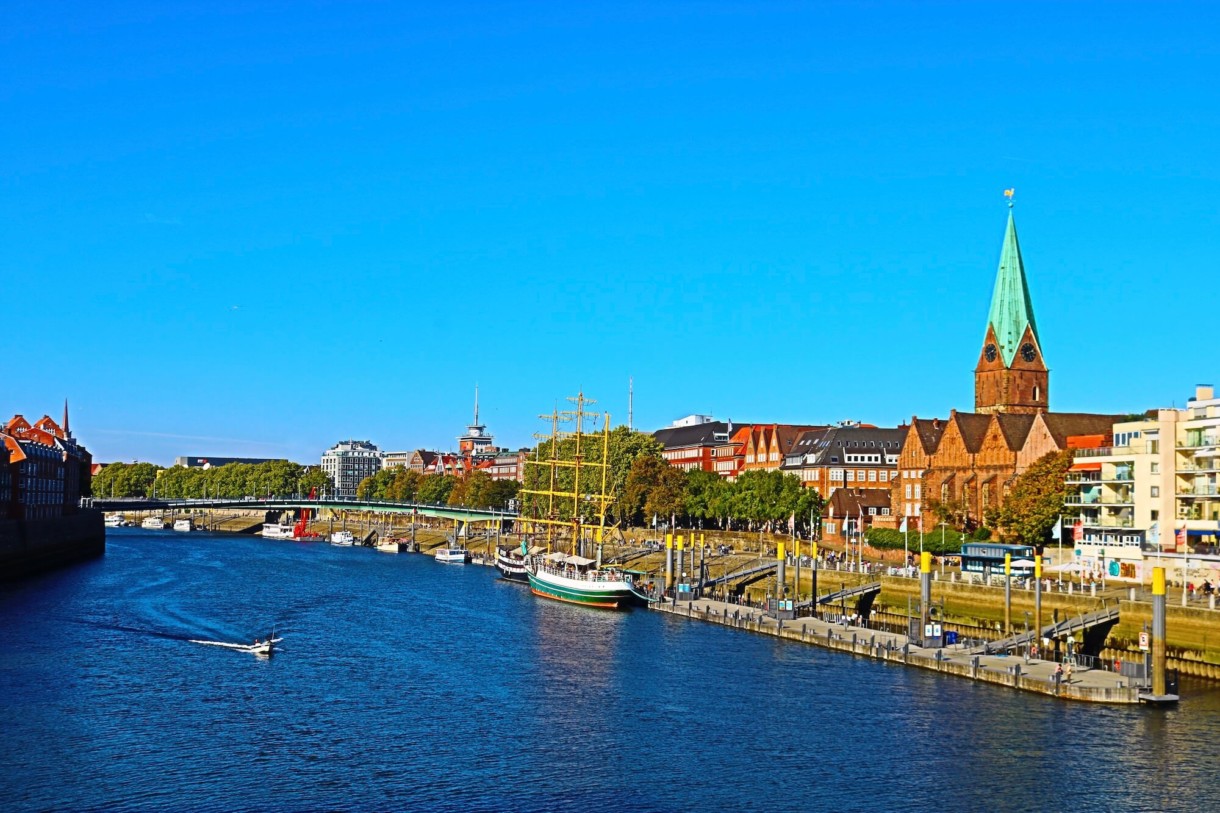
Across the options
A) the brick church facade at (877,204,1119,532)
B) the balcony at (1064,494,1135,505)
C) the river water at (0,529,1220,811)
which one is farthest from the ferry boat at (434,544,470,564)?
the balcony at (1064,494,1135,505)

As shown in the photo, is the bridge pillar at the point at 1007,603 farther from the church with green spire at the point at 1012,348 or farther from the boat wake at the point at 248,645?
the church with green spire at the point at 1012,348

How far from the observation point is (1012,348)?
6348 inches

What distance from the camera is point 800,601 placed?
336 ft

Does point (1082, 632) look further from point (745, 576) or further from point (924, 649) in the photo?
point (745, 576)

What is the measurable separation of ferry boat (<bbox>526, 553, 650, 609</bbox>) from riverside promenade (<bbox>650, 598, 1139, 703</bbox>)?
987 cm

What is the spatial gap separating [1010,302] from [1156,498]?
68947 millimetres

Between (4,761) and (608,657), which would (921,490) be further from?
(4,761)

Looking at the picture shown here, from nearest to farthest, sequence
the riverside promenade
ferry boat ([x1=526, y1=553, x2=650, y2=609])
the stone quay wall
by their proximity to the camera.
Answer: the riverside promenade, ferry boat ([x1=526, y1=553, x2=650, y2=609]), the stone quay wall

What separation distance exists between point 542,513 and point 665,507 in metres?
18.9

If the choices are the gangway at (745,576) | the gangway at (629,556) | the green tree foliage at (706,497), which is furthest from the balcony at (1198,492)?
the green tree foliage at (706,497)

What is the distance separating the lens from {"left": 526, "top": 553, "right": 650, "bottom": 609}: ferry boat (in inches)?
4380

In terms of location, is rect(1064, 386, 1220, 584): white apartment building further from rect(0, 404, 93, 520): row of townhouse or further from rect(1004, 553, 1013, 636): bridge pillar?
rect(0, 404, 93, 520): row of townhouse

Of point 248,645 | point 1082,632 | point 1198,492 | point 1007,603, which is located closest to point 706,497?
point 1198,492

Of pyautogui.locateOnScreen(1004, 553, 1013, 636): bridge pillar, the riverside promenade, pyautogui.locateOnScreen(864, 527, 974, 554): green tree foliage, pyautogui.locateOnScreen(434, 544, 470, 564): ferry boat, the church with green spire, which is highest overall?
the church with green spire
